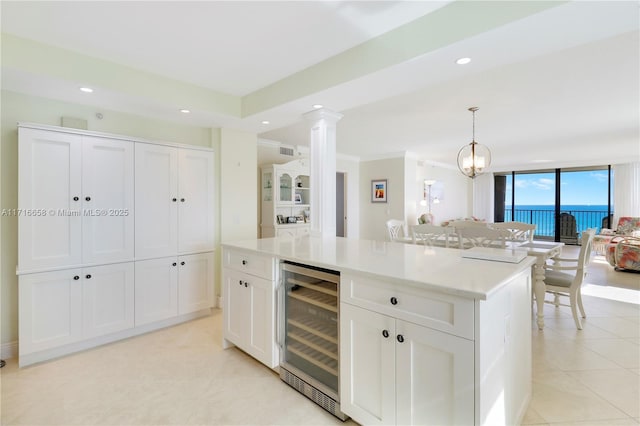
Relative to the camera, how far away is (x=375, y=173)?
722 centimetres

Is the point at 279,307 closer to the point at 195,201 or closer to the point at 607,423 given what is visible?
the point at 195,201

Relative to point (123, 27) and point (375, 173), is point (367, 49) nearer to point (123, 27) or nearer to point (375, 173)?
point (123, 27)

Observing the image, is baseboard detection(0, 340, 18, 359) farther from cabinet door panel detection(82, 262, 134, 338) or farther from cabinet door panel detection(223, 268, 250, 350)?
cabinet door panel detection(223, 268, 250, 350)

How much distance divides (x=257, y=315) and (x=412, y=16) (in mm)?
2232

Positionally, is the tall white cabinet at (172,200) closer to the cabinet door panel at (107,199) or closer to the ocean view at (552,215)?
the cabinet door panel at (107,199)

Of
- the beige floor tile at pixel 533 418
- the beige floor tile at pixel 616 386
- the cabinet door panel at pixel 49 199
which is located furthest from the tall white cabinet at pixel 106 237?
the beige floor tile at pixel 616 386

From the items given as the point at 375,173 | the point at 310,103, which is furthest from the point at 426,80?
the point at 375,173

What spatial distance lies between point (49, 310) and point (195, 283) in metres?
1.18

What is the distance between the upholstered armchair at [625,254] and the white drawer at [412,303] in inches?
245

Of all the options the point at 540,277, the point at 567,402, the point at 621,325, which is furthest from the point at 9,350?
the point at 621,325

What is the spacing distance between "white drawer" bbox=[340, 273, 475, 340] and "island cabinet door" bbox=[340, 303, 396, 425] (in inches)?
2.3

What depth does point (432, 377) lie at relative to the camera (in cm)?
129

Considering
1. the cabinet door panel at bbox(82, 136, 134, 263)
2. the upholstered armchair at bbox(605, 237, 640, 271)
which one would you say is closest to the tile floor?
the cabinet door panel at bbox(82, 136, 134, 263)

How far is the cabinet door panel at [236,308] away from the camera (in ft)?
7.66
